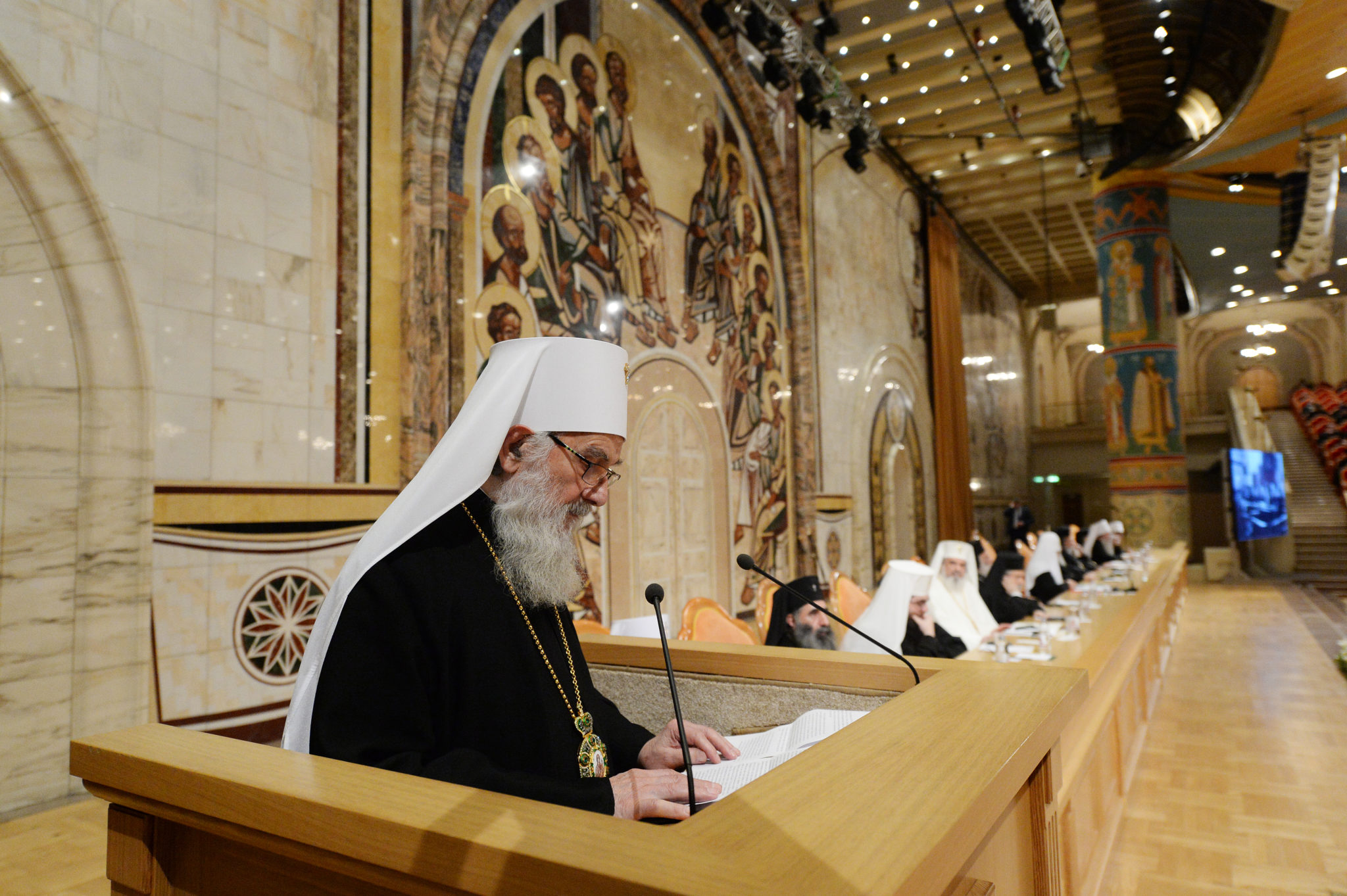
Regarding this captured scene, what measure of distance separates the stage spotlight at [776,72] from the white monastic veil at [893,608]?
19.1 feet

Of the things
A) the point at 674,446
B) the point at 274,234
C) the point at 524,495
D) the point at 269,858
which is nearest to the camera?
the point at 269,858

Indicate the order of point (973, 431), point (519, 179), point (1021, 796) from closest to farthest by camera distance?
point (1021, 796), point (519, 179), point (973, 431)

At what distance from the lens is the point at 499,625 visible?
184 cm

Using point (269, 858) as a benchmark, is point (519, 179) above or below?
above

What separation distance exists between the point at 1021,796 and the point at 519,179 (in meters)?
5.53

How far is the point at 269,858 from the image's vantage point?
43.4 inches

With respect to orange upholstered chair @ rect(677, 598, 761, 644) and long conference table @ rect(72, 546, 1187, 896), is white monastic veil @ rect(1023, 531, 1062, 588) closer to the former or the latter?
orange upholstered chair @ rect(677, 598, 761, 644)

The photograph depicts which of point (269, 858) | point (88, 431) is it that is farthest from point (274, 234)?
point (269, 858)

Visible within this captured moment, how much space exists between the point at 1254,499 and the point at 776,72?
15.1 metres

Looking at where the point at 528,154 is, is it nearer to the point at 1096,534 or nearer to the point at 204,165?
the point at 204,165

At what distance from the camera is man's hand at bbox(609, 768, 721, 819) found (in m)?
1.38

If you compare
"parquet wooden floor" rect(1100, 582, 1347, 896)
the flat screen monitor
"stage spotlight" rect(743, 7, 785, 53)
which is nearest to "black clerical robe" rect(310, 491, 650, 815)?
"parquet wooden floor" rect(1100, 582, 1347, 896)

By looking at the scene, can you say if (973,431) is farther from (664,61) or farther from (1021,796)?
(1021,796)

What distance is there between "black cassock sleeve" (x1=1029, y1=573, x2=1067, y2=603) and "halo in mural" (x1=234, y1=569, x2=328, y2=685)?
712 centimetres
